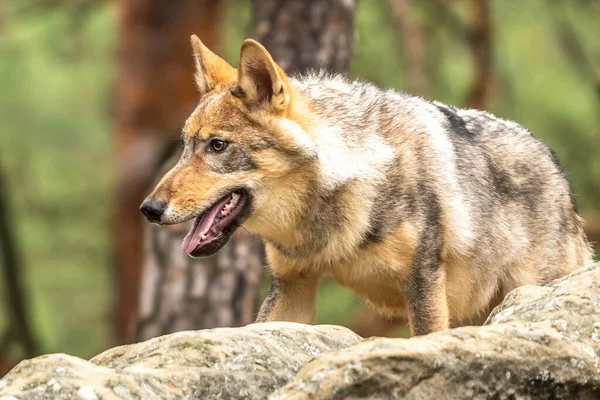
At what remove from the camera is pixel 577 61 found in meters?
13.8

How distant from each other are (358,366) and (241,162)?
241 cm

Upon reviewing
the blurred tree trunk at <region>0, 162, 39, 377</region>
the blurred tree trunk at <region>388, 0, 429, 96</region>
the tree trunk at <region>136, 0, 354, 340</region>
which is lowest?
the blurred tree trunk at <region>0, 162, 39, 377</region>

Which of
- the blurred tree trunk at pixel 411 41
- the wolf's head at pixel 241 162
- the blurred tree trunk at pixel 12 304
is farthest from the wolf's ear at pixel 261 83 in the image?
the blurred tree trunk at pixel 12 304

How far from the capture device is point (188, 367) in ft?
12.4

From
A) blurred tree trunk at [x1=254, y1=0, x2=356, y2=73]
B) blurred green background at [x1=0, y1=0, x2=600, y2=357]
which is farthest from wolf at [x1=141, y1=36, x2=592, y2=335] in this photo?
blurred green background at [x1=0, y1=0, x2=600, y2=357]

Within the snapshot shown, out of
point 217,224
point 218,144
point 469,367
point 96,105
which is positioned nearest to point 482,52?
point 218,144

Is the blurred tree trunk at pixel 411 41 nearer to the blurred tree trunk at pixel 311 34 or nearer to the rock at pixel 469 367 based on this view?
the blurred tree trunk at pixel 311 34

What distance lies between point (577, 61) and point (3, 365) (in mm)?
8686

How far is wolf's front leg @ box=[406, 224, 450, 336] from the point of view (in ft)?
19.0

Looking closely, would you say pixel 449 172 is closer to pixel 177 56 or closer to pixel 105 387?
pixel 105 387

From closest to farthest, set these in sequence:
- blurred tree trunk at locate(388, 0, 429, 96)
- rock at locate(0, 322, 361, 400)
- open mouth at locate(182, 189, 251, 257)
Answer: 1. rock at locate(0, 322, 361, 400)
2. open mouth at locate(182, 189, 251, 257)
3. blurred tree trunk at locate(388, 0, 429, 96)

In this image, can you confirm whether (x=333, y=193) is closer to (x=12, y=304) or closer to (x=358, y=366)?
(x=358, y=366)

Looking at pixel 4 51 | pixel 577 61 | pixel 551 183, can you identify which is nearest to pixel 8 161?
pixel 4 51

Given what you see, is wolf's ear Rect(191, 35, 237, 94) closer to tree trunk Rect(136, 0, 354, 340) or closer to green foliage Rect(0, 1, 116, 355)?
tree trunk Rect(136, 0, 354, 340)
